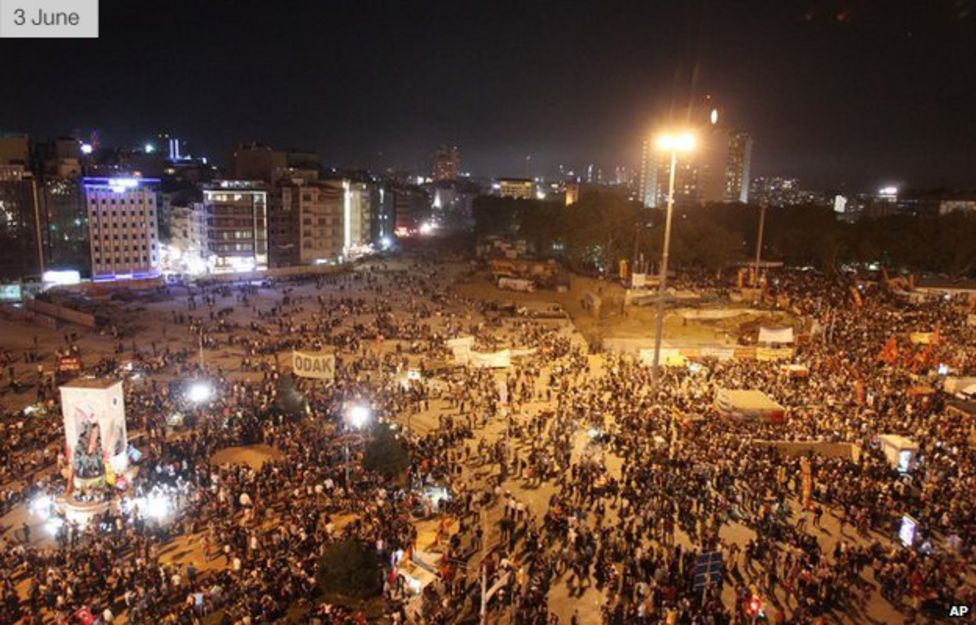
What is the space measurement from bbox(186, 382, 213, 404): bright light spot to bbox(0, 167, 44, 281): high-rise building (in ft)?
138

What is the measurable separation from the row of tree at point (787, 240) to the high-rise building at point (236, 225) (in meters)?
32.4

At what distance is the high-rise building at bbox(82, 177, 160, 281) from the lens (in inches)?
2499

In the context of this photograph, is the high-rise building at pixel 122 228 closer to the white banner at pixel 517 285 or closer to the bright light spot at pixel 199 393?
the white banner at pixel 517 285

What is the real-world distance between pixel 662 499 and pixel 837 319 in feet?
90.6

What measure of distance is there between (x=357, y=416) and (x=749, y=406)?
14524 mm

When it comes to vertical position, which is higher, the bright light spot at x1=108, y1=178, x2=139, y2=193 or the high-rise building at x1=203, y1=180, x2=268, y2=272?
the bright light spot at x1=108, y1=178, x2=139, y2=193

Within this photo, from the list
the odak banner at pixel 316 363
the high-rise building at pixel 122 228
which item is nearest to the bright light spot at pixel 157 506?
the odak banner at pixel 316 363

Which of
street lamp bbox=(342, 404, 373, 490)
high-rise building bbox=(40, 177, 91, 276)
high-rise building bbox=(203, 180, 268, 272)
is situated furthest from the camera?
high-rise building bbox=(203, 180, 268, 272)

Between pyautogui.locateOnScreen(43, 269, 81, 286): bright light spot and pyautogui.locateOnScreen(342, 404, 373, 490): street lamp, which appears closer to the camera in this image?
pyautogui.locateOnScreen(342, 404, 373, 490): street lamp

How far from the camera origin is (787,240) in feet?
211

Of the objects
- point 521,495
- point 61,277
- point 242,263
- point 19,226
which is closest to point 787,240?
point 521,495

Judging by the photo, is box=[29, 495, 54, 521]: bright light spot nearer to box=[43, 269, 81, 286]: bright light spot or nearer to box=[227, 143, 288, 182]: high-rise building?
box=[43, 269, 81, 286]: bright light spot

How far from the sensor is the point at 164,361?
33.5 m

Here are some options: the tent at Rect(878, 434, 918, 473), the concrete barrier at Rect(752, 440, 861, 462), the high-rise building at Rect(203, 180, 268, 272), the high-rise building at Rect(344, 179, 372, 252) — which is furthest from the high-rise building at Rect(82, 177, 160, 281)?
the tent at Rect(878, 434, 918, 473)
